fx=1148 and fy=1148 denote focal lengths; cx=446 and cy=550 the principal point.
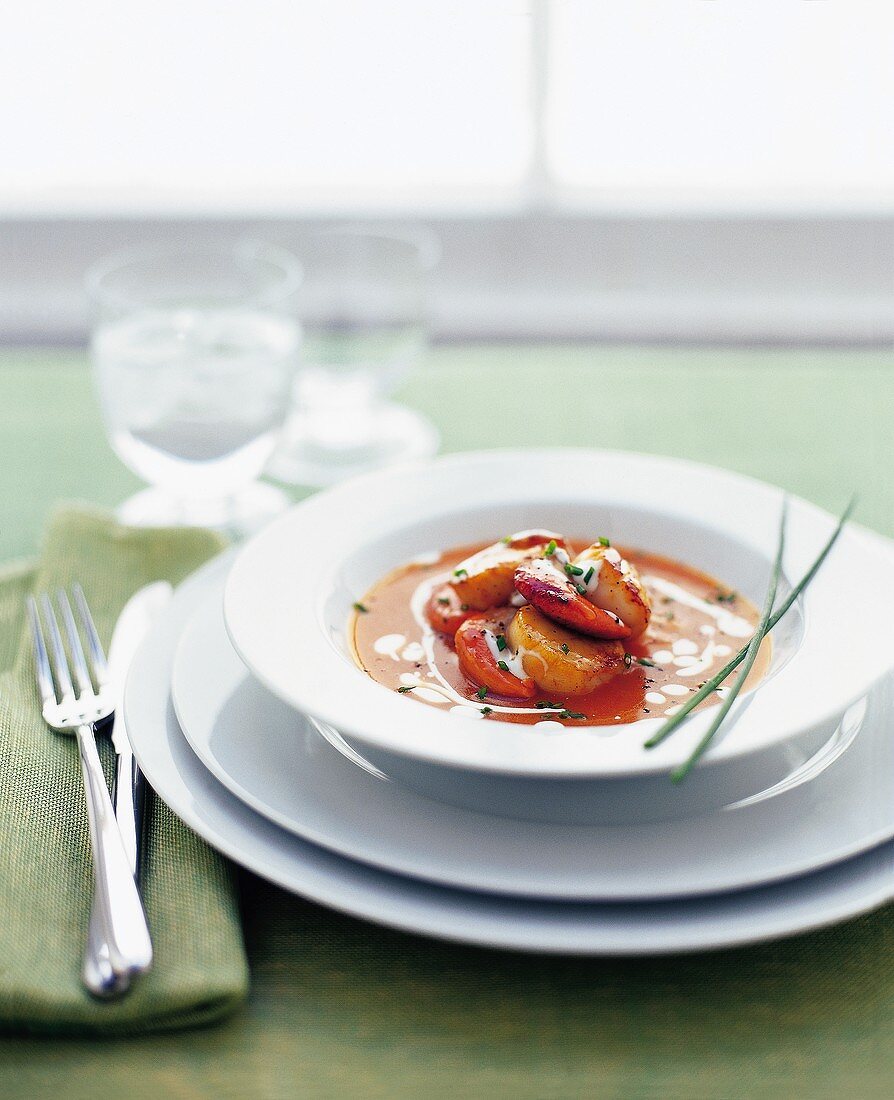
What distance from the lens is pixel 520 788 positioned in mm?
1005

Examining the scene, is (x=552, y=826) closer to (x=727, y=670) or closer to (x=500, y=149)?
(x=727, y=670)

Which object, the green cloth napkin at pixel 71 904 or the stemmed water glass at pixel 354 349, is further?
the stemmed water glass at pixel 354 349

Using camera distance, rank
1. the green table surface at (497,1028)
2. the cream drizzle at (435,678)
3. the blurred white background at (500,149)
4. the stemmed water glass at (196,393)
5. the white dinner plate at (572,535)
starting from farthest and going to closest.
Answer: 1. the blurred white background at (500,149)
2. the stemmed water glass at (196,393)
3. the cream drizzle at (435,678)
4. the white dinner plate at (572,535)
5. the green table surface at (497,1028)

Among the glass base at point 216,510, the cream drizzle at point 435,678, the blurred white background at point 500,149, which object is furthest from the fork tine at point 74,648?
the blurred white background at point 500,149

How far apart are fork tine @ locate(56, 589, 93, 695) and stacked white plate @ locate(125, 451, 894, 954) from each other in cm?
8

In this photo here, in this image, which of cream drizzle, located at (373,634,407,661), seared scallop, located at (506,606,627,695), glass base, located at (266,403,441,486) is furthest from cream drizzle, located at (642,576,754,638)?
glass base, located at (266,403,441,486)

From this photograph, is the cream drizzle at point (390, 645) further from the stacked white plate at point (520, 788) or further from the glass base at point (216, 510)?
the glass base at point (216, 510)

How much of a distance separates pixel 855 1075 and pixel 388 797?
424mm

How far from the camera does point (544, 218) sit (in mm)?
3305

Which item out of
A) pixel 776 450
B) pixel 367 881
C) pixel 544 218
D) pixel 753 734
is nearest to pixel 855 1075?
pixel 753 734

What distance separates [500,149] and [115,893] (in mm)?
2936

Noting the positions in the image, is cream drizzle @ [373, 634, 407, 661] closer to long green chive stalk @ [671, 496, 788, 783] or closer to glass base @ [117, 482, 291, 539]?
long green chive stalk @ [671, 496, 788, 783]

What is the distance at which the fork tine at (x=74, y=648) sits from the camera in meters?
1.26

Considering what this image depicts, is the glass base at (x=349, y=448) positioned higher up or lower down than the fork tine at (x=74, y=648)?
lower down
